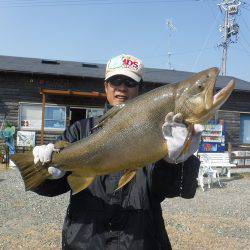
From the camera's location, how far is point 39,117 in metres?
19.7

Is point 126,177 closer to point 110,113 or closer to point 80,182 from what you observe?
point 80,182

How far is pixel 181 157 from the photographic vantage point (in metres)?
2.86

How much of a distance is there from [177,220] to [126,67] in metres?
6.13

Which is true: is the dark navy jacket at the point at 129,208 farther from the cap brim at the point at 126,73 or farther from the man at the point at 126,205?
the cap brim at the point at 126,73

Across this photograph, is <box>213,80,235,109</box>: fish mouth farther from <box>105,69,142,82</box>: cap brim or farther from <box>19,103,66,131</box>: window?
<box>19,103,66,131</box>: window

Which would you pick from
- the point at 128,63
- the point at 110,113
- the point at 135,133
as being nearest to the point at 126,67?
the point at 128,63

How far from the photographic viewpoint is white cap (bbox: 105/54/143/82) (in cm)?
324

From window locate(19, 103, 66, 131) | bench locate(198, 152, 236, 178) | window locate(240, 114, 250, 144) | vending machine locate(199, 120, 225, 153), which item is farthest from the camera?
window locate(240, 114, 250, 144)

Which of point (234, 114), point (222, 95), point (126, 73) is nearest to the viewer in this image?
point (222, 95)

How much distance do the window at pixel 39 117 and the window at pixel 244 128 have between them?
9.36 m

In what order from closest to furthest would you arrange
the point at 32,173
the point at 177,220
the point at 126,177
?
1. the point at 126,177
2. the point at 32,173
3. the point at 177,220

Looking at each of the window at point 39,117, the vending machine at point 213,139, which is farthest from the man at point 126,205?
the window at point 39,117

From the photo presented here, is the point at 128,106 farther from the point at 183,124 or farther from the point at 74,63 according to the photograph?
the point at 74,63

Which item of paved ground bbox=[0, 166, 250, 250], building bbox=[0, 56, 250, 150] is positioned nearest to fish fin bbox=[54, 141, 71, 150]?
paved ground bbox=[0, 166, 250, 250]
